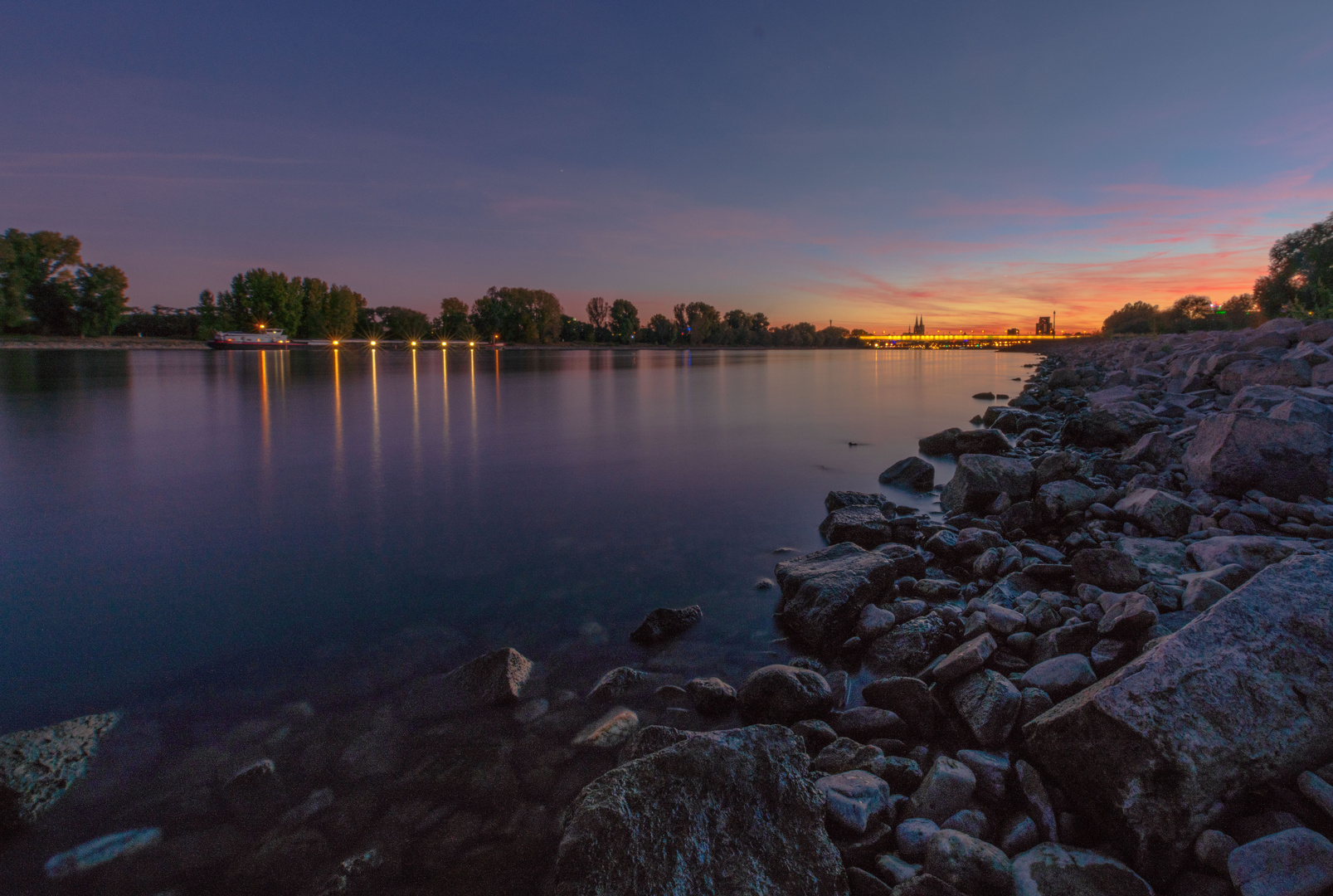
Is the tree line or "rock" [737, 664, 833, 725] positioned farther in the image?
the tree line

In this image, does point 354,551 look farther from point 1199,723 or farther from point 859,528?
point 1199,723

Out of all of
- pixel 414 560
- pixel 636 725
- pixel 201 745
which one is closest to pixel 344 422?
pixel 414 560

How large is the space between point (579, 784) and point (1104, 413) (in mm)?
11618

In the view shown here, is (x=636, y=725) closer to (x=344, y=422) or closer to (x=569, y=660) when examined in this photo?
(x=569, y=660)

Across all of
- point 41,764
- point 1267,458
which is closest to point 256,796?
point 41,764

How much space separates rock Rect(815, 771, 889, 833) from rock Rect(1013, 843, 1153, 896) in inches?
19.9

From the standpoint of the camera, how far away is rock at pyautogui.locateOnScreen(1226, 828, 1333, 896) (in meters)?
1.68

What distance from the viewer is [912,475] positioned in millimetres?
9133

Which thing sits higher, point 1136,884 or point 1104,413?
point 1104,413

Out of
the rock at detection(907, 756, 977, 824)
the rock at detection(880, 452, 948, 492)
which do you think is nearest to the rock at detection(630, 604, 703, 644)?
the rock at detection(907, 756, 977, 824)

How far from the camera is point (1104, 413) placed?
1051cm

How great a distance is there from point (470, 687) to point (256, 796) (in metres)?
1.14

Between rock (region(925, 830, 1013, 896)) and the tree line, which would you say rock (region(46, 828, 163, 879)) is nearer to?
rock (region(925, 830, 1013, 896))

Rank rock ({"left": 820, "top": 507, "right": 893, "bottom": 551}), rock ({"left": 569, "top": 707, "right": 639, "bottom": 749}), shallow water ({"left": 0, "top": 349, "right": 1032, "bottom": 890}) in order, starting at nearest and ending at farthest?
rock ({"left": 569, "top": 707, "right": 639, "bottom": 749}) → shallow water ({"left": 0, "top": 349, "right": 1032, "bottom": 890}) → rock ({"left": 820, "top": 507, "right": 893, "bottom": 551})
